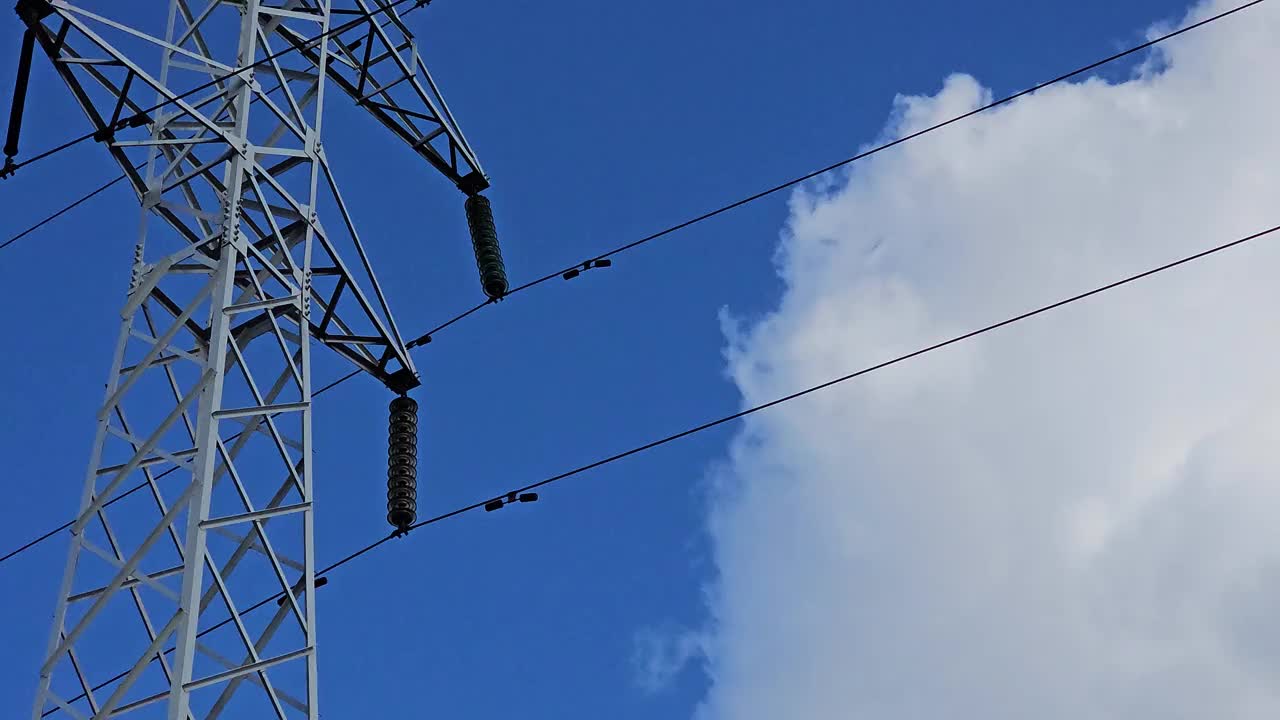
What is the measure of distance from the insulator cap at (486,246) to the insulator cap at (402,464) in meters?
2.02

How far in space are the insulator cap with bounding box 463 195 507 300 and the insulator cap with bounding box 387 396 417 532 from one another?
6.64 ft

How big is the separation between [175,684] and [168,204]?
16.2ft

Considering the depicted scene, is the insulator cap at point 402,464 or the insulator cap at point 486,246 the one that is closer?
the insulator cap at point 402,464

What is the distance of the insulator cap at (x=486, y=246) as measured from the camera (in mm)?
16875

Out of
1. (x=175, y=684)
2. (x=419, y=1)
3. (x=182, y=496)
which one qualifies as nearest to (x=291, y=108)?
(x=419, y=1)

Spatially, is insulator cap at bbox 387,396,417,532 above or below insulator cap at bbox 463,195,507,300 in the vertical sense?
below

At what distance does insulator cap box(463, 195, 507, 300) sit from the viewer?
16.9 metres

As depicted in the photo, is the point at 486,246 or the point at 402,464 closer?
the point at 402,464

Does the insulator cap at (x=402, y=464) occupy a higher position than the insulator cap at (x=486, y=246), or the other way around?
the insulator cap at (x=486, y=246)

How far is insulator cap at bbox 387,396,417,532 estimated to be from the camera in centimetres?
1440

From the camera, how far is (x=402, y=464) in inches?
579

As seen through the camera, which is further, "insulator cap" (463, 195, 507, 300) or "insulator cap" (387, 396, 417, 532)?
"insulator cap" (463, 195, 507, 300)

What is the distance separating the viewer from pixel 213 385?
1182 cm

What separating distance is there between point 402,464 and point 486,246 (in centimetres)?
361
